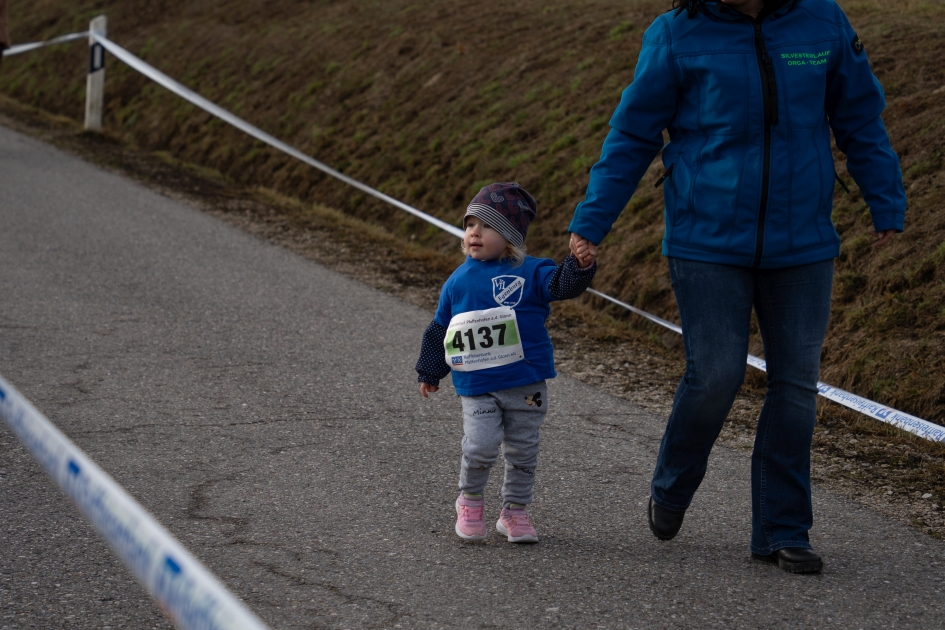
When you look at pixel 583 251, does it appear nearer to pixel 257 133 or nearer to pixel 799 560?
pixel 799 560

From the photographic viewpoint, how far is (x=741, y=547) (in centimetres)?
384

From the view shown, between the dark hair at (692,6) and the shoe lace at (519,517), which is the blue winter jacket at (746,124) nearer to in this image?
the dark hair at (692,6)

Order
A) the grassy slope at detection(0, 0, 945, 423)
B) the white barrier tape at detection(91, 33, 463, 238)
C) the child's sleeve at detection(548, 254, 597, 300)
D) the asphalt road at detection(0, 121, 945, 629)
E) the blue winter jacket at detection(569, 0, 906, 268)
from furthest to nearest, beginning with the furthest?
the white barrier tape at detection(91, 33, 463, 238)
the grassy slope at detection(0, 0, 945, 423)
the child's sleeve at detection(548, 254, 597, 300)
the blue winter jacket at detection(569, 0, 906, 268)
the asphalt road at detection(0, 121, 945, 629)

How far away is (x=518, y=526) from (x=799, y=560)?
958mm

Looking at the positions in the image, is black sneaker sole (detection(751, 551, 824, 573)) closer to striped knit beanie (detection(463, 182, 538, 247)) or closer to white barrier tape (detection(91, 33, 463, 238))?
striped knit beanie (detection(463, 182, 538, 247))

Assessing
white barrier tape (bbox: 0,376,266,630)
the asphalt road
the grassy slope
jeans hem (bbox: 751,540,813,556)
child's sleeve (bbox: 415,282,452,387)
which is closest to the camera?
white barrier tape (bbox: 0,376,266,630)

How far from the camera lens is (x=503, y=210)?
3686 millimetres

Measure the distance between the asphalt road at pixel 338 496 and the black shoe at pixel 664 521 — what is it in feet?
0.24

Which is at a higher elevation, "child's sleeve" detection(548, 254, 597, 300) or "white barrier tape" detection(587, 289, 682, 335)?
"child's sleeve" detection(548, 254, 597, 300)

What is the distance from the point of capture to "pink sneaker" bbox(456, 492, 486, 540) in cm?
379

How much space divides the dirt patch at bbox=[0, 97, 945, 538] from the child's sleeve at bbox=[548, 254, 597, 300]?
5.69 feet

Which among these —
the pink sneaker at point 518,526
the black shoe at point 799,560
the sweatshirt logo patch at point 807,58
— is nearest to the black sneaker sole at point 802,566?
the black shoe at point 799,560

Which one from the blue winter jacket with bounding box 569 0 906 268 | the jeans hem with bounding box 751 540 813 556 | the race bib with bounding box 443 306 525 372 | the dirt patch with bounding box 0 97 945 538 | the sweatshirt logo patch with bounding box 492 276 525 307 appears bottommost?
the dirt patch with bounding box 0 97 945 538

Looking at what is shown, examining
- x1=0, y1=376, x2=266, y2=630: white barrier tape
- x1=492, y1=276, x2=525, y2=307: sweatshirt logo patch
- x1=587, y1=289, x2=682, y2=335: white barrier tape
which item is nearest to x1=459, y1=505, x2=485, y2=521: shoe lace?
x1=492, y1=276, x2=525, y2=307: sweatshirt logo patch
